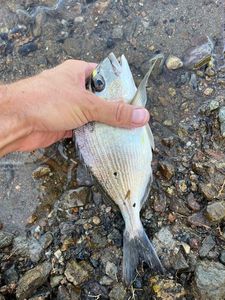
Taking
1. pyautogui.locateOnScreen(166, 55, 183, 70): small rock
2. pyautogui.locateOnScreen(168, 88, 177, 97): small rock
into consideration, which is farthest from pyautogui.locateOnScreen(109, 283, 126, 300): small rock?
pyautogui.locateOnScreen(166, 55, 183, 70): small rock

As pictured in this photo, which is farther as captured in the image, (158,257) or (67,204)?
(67,204)

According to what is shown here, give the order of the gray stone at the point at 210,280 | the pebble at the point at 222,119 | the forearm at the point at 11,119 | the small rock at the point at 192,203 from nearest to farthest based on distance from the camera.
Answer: the gray stone at the point at 210,280
the forearm at the point at 11,119
the small rock at the point at 192,203
the pebble at the point at 222,119

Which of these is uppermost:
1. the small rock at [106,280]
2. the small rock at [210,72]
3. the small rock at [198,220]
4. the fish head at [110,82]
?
the fish head at [110,82]

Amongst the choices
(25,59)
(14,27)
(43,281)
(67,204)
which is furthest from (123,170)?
(14,27)

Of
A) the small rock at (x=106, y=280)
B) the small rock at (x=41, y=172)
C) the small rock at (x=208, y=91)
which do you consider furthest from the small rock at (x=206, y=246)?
the small rock at (x=41, y=172)

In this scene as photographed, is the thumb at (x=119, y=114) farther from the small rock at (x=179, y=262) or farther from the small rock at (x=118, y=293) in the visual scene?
the small rock at (x=118, y=293)

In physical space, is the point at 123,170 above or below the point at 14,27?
below

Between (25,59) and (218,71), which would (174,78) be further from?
(25,59)
